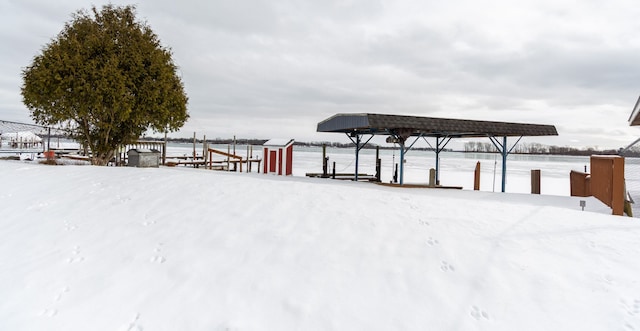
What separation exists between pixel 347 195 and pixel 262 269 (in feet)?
16.0

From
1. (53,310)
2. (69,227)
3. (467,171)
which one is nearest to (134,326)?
(53,310)

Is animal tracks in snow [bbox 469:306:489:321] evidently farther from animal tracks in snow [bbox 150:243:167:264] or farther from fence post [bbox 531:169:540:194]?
fence post [bbox 531:169:540:194]

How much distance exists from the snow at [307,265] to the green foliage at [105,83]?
25.2 ft

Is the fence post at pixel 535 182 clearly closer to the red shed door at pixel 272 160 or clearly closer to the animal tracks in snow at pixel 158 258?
the red shed door at pixel 272 160

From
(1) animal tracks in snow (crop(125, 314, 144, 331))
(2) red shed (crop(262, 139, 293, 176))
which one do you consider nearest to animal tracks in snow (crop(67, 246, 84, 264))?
(1) animal tracks in snow (crop(125, 314, 144, 331))

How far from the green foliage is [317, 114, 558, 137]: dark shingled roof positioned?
9.31 m

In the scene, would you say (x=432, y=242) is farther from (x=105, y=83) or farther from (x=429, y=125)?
(x=105, y=83)

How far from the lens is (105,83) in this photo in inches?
618

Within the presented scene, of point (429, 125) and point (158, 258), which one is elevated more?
point (429, 125)

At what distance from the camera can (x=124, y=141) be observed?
18.5m

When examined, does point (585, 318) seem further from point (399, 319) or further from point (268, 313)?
point (268, 313)

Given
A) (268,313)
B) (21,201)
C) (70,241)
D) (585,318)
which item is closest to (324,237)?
(268,313)

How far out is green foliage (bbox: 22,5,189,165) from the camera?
15.8 meters

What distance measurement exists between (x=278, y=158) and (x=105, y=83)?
8.68 m
